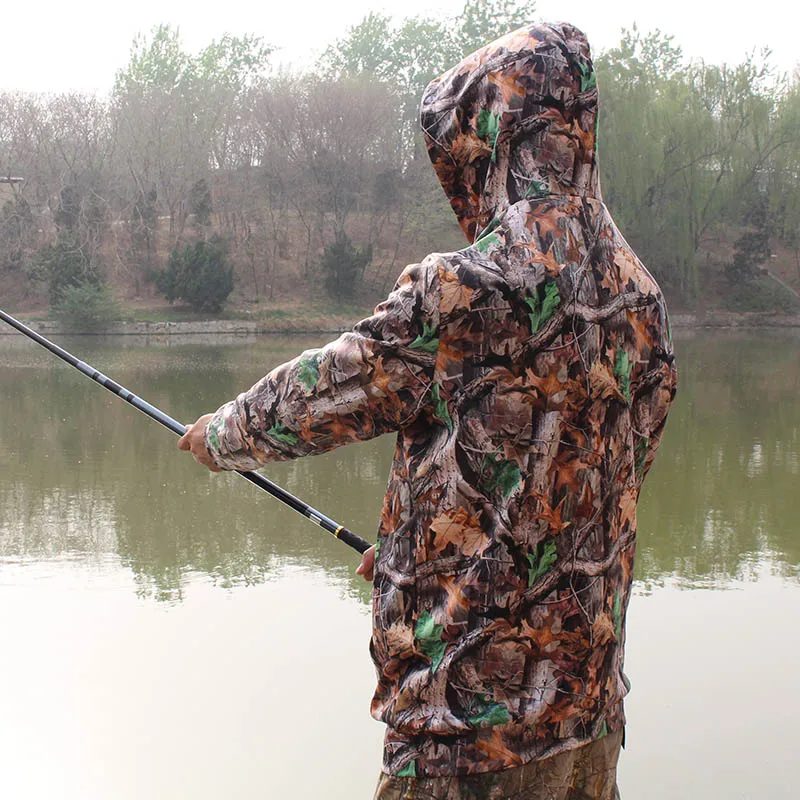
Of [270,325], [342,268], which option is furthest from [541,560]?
[342,268]

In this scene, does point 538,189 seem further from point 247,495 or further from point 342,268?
point 342,268

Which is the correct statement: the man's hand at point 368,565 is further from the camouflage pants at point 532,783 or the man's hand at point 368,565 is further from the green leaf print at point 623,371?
the green leaf print at point 623,371

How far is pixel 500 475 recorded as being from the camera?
4.27 ft

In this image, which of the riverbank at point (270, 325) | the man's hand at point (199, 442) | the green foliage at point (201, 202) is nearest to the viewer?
the man's hand at point (199, 442)

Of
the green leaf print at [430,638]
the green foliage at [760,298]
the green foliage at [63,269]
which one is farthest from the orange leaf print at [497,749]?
the green foliage at [760,298]

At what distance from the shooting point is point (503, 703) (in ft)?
4.37

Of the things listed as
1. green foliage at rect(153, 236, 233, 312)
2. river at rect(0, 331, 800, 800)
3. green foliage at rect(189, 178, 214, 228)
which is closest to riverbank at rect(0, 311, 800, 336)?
green foliage at rect(153, 236, 233, 312)

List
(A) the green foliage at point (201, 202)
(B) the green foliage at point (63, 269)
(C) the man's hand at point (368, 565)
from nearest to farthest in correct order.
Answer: (C) the man's hand at point (368, 565) < (B) the green foliage at point (63, 269) < (A) the green foliage at point (201, 202)

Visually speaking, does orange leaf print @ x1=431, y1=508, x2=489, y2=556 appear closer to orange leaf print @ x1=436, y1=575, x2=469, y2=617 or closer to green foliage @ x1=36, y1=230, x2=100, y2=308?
orange leaf print @ x1=436, y1=575, x2=469, y2=617

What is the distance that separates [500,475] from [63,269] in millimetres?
26586

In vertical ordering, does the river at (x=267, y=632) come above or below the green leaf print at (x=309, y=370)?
below

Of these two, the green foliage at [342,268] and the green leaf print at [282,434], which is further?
the green foliage at [342,268]

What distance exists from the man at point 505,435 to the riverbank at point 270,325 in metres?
21.8

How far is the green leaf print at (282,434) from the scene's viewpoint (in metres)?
1.36
